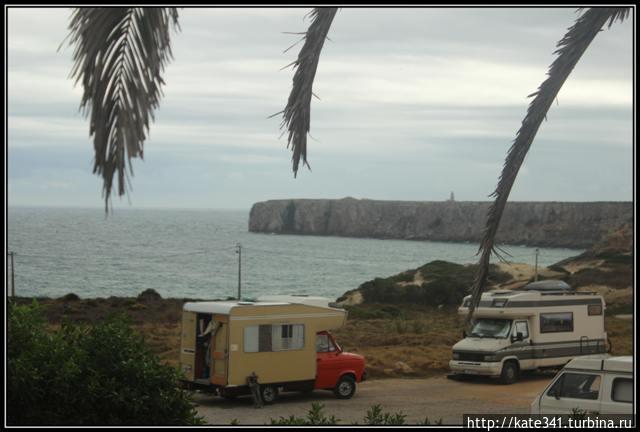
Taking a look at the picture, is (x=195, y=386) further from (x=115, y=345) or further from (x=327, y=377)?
(x=115, y=345)

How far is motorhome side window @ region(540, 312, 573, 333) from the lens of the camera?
74.1 ft

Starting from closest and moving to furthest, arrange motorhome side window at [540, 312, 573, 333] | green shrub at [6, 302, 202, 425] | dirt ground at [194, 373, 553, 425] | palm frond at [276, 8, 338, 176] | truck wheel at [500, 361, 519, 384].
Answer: palm frond at [276, 8, 338, 176] → green shrub at [6, 302, 202, 425] → dirt ground at [194, 373, 553, 425] → truck wheel at [500, 361, 519, 384] → motorhome side window at [540, 312, 573, 333]

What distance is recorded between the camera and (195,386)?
61.2ft

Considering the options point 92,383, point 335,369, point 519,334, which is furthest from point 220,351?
point 92,383

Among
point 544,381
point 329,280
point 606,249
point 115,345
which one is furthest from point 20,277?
point 115,345

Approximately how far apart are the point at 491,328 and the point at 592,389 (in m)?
10.1

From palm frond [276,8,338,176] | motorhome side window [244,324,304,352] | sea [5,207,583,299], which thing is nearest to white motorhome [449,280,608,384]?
motorhome side window [244,324,304,352]

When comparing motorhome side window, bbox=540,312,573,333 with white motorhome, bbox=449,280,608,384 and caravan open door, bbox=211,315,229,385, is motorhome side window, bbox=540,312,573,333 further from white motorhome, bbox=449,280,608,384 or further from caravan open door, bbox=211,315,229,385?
caravan open door, bbox=211,315,229,385

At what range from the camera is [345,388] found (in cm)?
1977

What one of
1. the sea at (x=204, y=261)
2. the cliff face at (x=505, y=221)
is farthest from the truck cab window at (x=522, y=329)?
the cliff face at (x=505, y=221)

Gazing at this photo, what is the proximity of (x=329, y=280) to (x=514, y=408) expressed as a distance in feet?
273

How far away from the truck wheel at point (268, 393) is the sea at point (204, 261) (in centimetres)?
2946

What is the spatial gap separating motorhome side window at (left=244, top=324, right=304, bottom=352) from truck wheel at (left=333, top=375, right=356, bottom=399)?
140 centimetres

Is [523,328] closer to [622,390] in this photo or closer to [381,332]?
[622,390]
